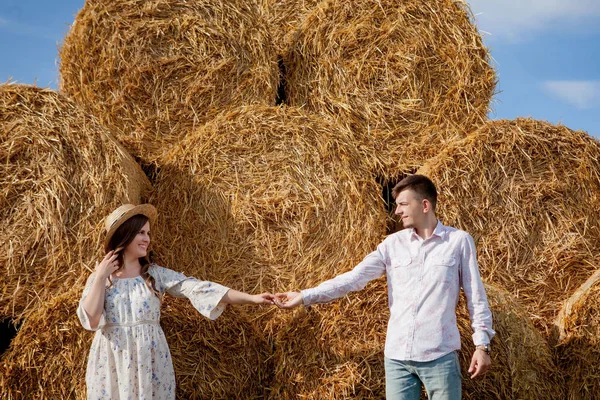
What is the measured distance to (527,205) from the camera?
384 cm

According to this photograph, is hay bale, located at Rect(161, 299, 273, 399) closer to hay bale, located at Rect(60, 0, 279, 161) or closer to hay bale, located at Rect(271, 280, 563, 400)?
hay bale, located at Rect(271, 280, 563, 400)

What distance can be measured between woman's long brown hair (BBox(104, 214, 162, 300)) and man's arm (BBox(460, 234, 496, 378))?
1.35 metres

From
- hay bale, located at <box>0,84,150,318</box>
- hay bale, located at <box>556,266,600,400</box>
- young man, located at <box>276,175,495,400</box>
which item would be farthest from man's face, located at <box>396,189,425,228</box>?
hay bale, located at <box>0,84,150,318</box>

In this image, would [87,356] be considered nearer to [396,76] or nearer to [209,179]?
[209,179]

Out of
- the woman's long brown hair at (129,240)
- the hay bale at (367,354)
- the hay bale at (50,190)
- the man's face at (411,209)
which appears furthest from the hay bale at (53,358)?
the man's face at (411,209)

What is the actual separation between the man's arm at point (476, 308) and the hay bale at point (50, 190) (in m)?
1.73

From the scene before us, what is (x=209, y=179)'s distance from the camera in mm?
3758

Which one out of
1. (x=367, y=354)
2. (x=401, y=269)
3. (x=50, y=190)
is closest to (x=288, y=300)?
(x=367, y=354)

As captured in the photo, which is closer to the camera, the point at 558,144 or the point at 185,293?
the point at 185,293

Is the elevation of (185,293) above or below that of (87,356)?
above

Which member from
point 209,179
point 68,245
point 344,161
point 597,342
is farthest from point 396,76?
point 68,245

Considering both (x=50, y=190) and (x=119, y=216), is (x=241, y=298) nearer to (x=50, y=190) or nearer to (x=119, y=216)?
(x=119, y=216)

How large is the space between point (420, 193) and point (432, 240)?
218 millimetres

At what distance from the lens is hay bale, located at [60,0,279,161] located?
4.04m
